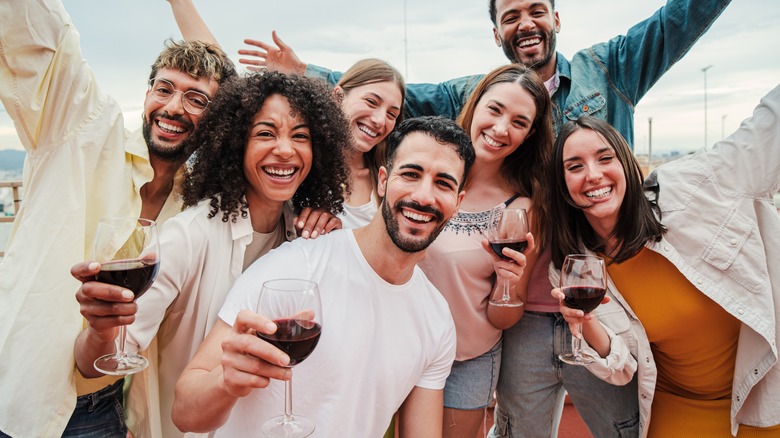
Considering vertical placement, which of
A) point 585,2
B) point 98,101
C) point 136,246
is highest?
point 585,2

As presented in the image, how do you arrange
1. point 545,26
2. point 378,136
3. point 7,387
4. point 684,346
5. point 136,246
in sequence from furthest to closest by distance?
point 545,26
point 378,136
point 684,346
point 7,387
point 136,246

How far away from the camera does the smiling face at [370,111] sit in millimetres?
3174

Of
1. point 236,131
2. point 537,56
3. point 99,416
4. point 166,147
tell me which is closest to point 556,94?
point 537,56

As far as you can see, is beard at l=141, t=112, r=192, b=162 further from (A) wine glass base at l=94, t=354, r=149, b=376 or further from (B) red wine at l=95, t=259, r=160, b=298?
(A) wine glass base at l=94, t=354, r=149, b=376

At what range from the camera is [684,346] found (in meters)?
2.52

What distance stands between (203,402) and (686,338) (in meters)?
Result: 2.22

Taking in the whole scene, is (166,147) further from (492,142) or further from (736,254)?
(736,254)

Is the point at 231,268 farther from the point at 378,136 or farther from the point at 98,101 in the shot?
the point at 378,136

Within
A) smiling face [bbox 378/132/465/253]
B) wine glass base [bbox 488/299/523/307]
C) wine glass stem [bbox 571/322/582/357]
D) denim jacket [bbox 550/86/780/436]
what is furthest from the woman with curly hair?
denim jacket [bbox 550/86/780/436]

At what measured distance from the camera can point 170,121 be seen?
252cm

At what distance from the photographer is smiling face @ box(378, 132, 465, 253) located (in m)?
2.17

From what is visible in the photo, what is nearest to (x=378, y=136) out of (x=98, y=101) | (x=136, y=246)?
(x=98, y=101)

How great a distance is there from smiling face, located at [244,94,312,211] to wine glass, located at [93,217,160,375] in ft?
2.00

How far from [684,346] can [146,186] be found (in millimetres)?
2769
